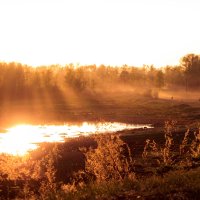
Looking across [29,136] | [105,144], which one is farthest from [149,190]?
[29,136]

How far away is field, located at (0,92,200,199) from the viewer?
42.1 feet

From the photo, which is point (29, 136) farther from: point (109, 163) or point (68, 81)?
point (68, 81)

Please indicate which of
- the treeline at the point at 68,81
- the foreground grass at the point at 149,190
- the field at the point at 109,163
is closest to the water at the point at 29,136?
the field at the point at 109,163

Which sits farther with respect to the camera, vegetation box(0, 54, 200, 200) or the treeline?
the treeline

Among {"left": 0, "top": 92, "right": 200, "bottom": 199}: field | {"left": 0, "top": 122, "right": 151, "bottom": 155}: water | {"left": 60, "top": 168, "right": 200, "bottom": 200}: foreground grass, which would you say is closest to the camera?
{"left": 60, "top": 168, "right": 200, "bottom": 200}: foreground grass

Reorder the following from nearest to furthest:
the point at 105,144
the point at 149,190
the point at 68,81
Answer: the point at 149,190
the point at 105,144
the point at 68,81

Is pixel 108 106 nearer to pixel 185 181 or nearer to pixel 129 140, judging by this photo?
pixel 129 140

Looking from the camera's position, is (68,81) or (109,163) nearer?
(109,163)

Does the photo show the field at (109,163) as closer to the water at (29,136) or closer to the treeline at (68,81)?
the water at (29,136)

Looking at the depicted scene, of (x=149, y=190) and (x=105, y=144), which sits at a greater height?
(x=105, y=144)

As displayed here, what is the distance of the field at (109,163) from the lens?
12825 millimetres

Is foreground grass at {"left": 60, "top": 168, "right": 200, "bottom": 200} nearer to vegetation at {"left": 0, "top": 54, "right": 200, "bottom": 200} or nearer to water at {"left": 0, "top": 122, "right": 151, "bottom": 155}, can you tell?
vegetation at {"left": 0, "top": 54, "right": 200, "bottom": 200}

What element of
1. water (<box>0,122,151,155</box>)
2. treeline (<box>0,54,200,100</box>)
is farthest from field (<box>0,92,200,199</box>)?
treeline (<box>0,54,200,100</box>)

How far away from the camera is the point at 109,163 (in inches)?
718
